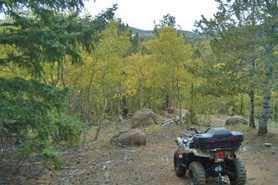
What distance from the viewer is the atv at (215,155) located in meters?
6.36

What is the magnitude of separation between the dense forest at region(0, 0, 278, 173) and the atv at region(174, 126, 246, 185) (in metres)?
2.82

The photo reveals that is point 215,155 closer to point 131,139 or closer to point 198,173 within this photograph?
→ point 198,173

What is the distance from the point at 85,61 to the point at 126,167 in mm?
7323

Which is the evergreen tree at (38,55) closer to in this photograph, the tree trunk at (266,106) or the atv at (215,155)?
the atv at (215,155)

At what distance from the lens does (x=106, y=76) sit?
16.4m

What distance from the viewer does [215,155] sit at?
254 inches

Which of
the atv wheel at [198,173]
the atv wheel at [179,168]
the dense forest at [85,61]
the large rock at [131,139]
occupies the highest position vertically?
the dense forest at [85,61]

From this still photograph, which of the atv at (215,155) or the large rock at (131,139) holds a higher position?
the atv at (215,155)

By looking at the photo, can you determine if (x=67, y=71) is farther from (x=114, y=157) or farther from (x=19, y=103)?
(x=19, y=103)

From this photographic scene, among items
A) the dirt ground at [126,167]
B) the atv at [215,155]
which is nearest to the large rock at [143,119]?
the dirt ground at [126,167]

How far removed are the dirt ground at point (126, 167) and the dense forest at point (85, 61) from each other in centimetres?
97

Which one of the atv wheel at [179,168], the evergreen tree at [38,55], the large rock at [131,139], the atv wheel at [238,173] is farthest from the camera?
the large rock at [131,139]

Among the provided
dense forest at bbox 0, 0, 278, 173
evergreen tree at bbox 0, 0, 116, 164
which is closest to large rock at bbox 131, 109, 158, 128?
dense forest at bbox 0, 0, 278, 173

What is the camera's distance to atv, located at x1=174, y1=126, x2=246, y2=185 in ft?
20.9
